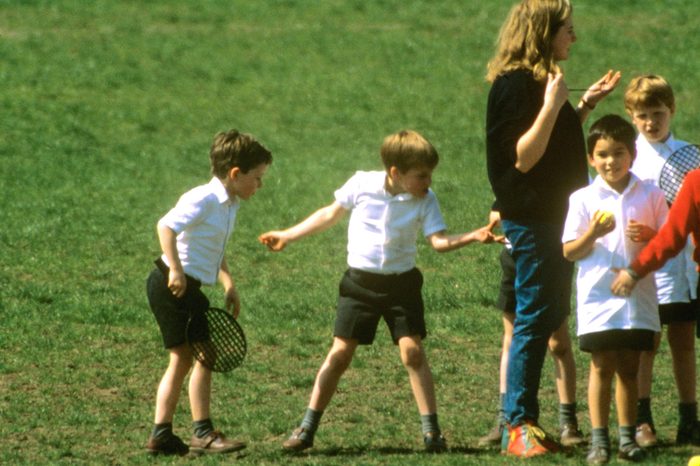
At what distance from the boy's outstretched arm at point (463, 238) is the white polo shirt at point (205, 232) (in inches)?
39.8

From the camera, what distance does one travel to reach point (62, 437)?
7.99 metres

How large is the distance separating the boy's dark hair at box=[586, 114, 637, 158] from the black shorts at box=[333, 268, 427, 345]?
1108mm

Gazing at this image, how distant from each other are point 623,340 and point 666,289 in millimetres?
746

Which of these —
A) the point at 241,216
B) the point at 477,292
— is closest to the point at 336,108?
the point at 241,216

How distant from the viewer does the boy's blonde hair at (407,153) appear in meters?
7.41

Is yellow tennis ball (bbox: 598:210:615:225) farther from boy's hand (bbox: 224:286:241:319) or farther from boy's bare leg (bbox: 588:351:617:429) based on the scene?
boy's hand (bbox: 224:286:241:319)

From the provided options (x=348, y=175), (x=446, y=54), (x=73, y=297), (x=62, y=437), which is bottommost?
(x=62, y=437)

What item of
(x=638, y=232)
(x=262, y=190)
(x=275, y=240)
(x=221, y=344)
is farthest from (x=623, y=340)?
(x=262, y=190)

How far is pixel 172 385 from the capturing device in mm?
7602

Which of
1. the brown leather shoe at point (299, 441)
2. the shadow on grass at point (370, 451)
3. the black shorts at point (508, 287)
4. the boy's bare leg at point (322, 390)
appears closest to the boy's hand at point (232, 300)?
the boy's bare leg at point (322, 390)

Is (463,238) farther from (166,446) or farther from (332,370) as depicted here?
(166,446)

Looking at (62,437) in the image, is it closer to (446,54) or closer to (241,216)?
(241,216)

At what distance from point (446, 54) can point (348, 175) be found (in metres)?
6.06

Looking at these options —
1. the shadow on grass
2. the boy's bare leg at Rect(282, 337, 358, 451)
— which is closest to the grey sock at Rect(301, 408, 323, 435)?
the boy's bare leg at Rect(282, 337, 358, 451)
